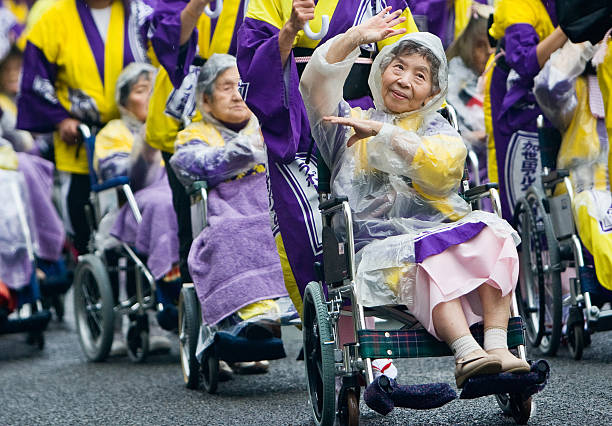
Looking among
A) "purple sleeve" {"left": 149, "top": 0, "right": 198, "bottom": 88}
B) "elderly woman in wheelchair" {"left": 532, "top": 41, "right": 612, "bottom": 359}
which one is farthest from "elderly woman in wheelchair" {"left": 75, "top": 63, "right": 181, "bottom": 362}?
"elderly woman in wheelchair" {"left": 532, "top": 41, "right": 612, "bottom": 359}

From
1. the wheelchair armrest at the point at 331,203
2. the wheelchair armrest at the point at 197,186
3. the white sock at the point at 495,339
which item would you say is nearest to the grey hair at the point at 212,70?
the wheelchair armrest at the point at 197,186

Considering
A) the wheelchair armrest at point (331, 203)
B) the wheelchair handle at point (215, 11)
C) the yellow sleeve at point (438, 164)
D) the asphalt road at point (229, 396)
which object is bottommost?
the asphalt road at point (229, 396)

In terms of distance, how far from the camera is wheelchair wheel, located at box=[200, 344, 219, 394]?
5.19 meters

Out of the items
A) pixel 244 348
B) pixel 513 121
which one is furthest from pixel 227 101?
pixel 513 121

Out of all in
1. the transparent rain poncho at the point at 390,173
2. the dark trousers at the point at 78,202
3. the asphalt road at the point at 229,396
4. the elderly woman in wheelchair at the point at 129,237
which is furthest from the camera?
the dark trousers at the point at 78,202

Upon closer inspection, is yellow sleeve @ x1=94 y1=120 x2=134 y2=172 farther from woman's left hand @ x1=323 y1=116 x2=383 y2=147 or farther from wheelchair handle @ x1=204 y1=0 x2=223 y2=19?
woman's left hand @ x1=323 y1=116 x2=383 y2=147

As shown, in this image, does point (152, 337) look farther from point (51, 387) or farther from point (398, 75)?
point (398, 75)

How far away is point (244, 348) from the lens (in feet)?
16.5

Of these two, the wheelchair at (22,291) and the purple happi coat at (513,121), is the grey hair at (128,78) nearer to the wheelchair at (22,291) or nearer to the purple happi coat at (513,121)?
the wheelchair at (22,291)

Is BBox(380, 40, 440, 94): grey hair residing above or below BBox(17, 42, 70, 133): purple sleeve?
below

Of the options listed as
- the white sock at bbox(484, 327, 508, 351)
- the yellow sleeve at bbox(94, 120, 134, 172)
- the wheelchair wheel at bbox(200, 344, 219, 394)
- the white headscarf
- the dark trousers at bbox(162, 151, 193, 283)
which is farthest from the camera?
the yellow sleeve at bbox(94, 120, 134, 172)

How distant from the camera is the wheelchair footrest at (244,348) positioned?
504 cm

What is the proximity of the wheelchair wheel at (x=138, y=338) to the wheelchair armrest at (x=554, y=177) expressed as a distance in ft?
7.41

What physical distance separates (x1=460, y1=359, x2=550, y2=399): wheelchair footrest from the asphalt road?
0.47 meters
